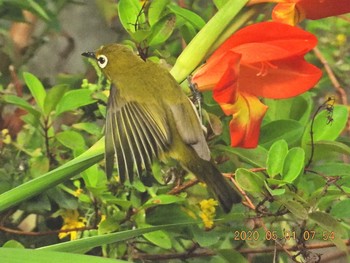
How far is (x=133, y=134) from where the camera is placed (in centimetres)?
42

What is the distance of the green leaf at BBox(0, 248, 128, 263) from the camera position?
41 centimetres

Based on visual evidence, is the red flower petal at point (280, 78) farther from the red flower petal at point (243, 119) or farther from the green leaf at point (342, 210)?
the green leaf at point (342, 210)

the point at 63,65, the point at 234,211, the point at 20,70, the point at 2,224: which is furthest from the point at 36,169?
the point at 63,65

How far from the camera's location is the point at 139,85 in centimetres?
44

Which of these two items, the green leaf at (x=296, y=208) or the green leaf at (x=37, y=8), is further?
the green leaf at (x=37, y=8)

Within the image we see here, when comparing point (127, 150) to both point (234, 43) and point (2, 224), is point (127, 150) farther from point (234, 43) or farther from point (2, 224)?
point (2, 224)

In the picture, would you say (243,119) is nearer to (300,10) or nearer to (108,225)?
(300,10)

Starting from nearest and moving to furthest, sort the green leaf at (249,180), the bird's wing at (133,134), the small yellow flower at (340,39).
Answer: the bird's wing at (133,134), the green leaf at (249,180), the small yellow flower at (340,39)

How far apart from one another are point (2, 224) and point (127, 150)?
0.27m

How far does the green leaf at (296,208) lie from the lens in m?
0.53

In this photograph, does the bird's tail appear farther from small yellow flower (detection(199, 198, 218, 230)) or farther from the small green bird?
small yellow flower (detection(199, 198, 218, 230))

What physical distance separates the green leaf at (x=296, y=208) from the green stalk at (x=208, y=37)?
5.3 inches

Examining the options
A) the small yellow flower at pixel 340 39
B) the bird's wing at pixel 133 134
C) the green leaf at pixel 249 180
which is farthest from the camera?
the small yellow flower at pixel 340 39

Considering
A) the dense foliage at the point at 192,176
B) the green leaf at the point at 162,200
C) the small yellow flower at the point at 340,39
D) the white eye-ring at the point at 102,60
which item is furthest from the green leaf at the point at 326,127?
the small yellow flower at the point at 340,39
